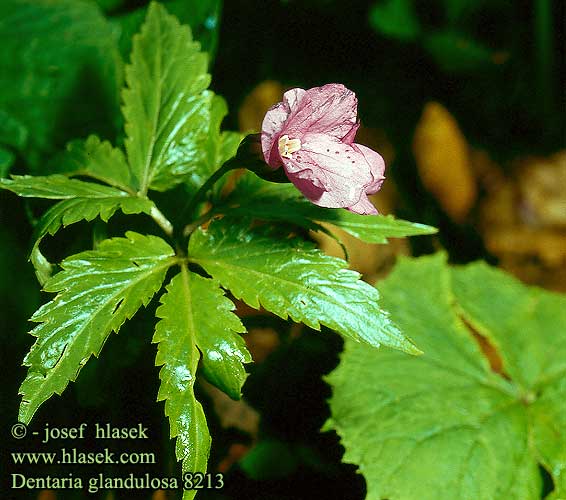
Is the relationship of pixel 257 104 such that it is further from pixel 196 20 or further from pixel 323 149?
pixel 323 149

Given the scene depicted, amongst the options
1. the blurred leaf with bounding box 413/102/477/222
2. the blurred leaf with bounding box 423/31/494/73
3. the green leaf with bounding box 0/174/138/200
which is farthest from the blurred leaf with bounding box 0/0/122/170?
the blurred leaf with bounding box 423/31/494/73

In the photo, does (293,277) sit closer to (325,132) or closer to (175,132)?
(325,132)

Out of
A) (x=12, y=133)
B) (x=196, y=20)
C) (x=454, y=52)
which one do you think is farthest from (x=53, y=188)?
(x=454, y=52)

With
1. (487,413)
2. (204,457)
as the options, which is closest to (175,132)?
(204,457)

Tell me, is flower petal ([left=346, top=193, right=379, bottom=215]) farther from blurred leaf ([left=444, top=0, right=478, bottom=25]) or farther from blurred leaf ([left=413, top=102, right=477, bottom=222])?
blurred leaf ([left=444, top=0, right=478, bottom=25])

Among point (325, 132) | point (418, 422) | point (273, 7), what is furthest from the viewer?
point (273, 7)

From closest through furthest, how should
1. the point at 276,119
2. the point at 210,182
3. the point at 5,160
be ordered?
the point at 276,119, the point at 210,182, the point at 5,160
